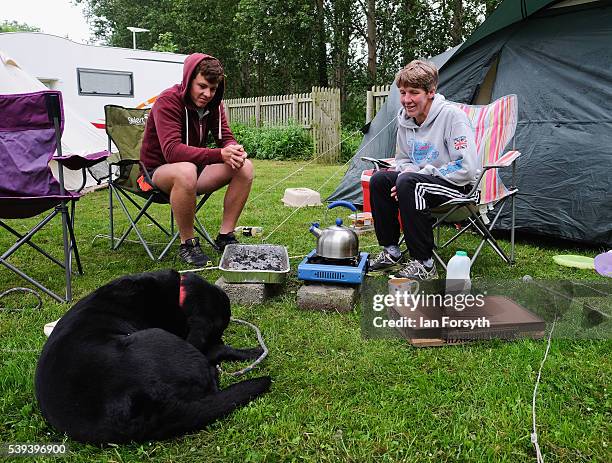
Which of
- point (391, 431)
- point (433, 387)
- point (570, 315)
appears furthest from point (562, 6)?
point (391, 431)

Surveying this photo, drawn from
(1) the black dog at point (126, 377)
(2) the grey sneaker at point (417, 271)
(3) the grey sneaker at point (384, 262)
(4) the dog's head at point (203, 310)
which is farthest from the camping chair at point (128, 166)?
(1) the black dog at point (126, 377)

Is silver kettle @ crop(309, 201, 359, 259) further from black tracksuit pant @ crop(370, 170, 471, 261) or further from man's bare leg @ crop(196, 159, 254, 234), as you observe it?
man's bare leg @ crop(196, 159, 254, 234)

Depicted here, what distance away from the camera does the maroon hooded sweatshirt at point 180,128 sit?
3.26 metres

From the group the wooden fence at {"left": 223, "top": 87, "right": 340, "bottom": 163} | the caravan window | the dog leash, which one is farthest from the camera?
the wooden fence at {"left": 223, "top": 87, "right": 340, "bottom": 163}

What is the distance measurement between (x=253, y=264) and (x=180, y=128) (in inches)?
45.7

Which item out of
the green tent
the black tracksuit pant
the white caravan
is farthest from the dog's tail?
the white caravan

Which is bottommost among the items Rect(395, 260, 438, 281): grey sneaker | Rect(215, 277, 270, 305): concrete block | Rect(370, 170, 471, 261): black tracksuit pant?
Rect(215, 277, 270, 305): concrete block

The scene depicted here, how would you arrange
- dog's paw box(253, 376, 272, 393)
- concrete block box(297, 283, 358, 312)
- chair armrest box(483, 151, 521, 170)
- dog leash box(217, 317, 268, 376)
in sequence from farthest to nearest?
chair armrest box(483, 151, 521, 170), concrete block box(297, 283, 358, 312), dog leash box(217, 317, 268, 376), dog's paw box(253, 376, 272, 393)

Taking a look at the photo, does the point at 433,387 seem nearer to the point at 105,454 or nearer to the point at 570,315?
the point at 570,315

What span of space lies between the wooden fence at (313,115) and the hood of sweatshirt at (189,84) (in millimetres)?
5793

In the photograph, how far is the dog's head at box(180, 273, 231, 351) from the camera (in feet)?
6.27

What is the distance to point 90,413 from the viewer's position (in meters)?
1.40

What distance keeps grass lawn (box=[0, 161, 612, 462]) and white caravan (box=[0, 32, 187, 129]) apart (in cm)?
641

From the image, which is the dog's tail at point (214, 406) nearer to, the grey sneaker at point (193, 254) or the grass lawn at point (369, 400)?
the grass lawn at point (369, 400)
